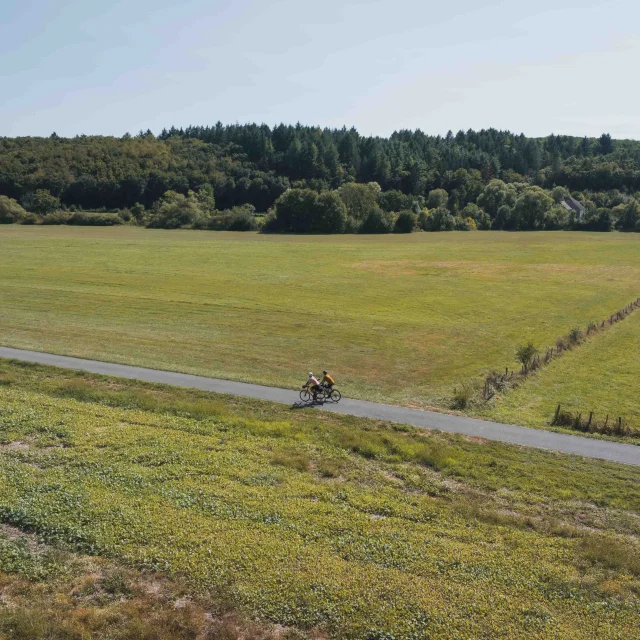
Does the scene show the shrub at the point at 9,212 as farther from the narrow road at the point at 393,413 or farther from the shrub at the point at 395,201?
the narrow road at the point at 393,413

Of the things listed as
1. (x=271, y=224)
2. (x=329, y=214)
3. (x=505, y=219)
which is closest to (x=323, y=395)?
(x=329, y=214)

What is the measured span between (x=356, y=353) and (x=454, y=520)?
85.0 ft

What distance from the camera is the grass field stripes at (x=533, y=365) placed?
30067 mm

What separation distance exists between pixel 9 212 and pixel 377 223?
10561 cm

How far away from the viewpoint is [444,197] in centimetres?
19350

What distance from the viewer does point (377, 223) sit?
157250mm

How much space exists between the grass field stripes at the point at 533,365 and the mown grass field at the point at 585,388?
1.79 ft

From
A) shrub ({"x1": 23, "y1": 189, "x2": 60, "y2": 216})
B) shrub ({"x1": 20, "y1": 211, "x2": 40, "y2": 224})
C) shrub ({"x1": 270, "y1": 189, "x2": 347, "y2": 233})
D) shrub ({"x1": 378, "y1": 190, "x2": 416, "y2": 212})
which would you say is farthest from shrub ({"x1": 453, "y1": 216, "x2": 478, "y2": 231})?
shrub ({"x1": 23, "y1": 189, "x2": 60, "y2": 216})

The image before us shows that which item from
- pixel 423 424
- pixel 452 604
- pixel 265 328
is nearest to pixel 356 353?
pixel 265 328

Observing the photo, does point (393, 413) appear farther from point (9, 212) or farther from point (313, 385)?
point (9, 212)

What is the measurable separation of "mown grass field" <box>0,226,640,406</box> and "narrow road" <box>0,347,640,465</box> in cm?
174

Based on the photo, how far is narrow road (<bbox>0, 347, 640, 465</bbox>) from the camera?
23969 millimetres

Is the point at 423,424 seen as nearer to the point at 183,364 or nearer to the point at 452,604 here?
the point at 452,604

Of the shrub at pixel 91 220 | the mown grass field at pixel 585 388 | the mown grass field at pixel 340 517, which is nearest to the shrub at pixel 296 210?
the shrub at pixel 91 220
